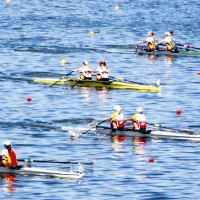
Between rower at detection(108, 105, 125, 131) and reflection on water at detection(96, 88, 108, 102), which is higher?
reflection on water at detection(96, 88, 108, 102)

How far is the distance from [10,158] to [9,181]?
1175mm

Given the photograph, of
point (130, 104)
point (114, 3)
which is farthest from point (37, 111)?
point (114, 3)

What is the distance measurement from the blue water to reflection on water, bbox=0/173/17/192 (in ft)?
0.16

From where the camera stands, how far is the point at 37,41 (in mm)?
112812

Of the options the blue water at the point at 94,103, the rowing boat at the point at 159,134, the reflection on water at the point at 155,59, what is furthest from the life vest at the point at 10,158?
the reflection on water at the point at 155,59

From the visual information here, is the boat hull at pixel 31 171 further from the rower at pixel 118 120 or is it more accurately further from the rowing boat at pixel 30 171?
the rower at pixel 118 120

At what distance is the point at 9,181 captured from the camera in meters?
56.3

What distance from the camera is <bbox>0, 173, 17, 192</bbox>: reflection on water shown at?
5530 cm

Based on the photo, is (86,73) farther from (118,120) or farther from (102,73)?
(118,120)

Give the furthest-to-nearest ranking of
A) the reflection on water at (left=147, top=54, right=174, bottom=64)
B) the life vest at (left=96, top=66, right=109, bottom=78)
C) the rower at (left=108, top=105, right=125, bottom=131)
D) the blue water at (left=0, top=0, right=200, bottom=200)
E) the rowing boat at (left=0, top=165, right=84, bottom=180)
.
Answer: the reflection on water at (left=147, top=54, right=174, bottom=64) < the life vest at (left=96, top=66, right=109, bottom=78) < the rower at (left=108, top=105, right=125, bottom=131) < the rowing boat at (left=0, top=165, right=84, bottom=180) < the blue water at (left=0, top=0, right=200, bottom=200)

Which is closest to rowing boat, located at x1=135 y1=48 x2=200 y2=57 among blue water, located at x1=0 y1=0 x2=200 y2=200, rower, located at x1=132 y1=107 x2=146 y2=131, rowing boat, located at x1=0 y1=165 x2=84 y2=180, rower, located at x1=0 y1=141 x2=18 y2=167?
blue water, located at x1=0 y1=0 x2=200 y2=200

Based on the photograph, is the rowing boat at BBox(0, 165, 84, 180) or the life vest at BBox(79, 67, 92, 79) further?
the life vest at BBox(79, 67, 92, 79)

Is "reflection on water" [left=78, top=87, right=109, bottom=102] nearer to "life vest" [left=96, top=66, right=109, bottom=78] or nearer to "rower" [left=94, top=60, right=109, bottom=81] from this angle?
"rower" [left=94, top=60, right=109, bottom=81]

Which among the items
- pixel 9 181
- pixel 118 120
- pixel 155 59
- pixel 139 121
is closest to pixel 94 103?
pixel 118 120
